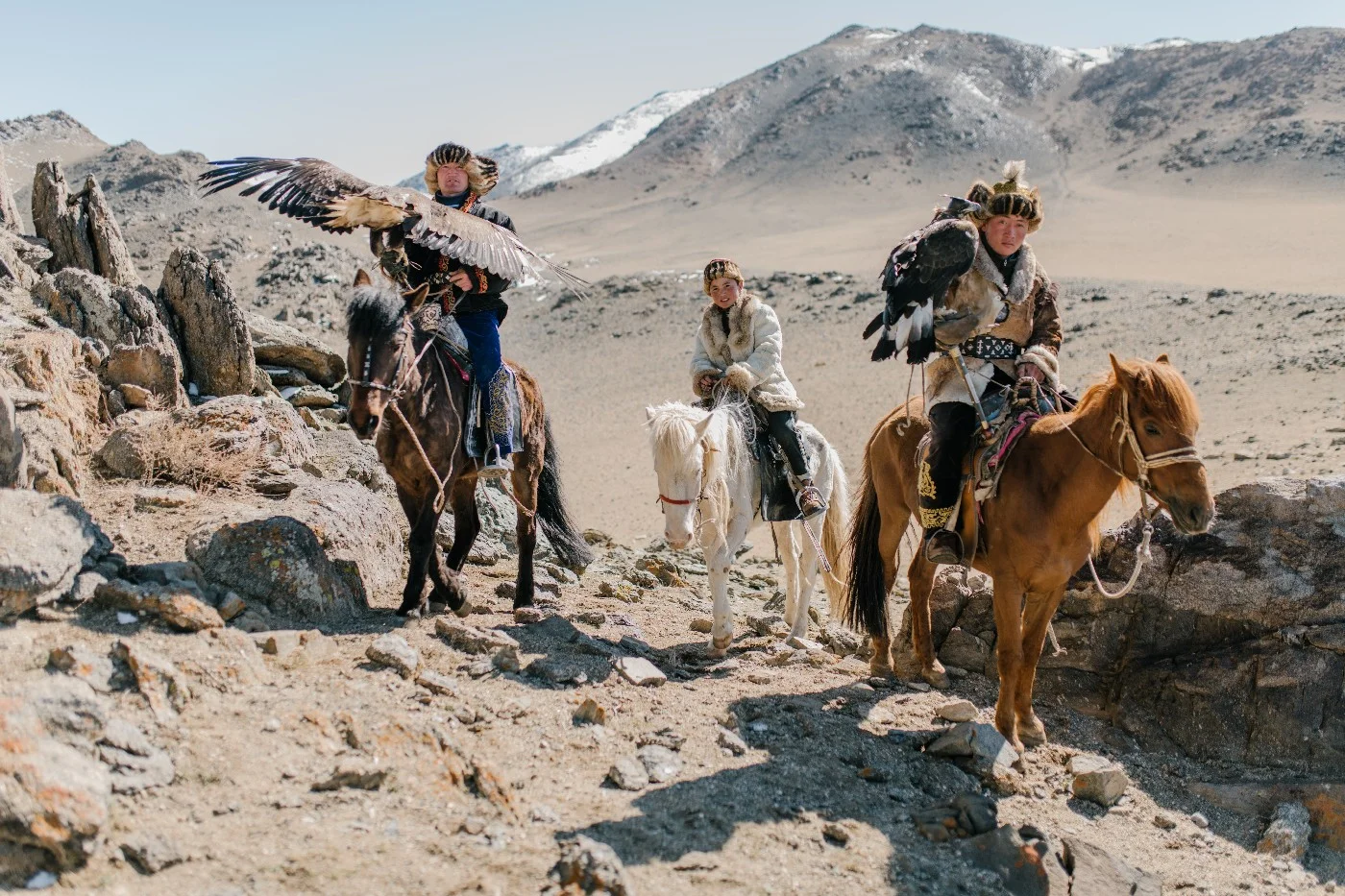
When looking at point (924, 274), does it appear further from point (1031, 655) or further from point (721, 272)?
point (1031, 655)

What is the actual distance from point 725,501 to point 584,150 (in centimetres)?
10637

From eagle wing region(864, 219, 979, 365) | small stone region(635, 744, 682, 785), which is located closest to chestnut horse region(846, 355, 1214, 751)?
eagle wing region(864, 219, 979, 365)

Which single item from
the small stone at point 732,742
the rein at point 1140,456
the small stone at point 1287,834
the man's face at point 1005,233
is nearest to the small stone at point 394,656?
the small stone at point 732,742

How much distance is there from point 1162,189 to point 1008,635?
174 ft

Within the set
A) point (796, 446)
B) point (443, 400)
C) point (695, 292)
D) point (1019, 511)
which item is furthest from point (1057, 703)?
point (695, 292)

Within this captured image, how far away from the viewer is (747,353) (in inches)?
262

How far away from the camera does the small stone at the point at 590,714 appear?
4734 millimetres

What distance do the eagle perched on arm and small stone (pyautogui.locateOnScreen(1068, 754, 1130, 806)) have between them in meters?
2.24

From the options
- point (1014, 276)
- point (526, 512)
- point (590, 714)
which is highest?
point (1014, 276)

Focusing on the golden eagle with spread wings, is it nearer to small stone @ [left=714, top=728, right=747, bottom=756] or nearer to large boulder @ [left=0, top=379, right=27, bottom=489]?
large boulder @ [left=0, top=379, right=27, bottom=489]

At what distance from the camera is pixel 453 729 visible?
4281 mm

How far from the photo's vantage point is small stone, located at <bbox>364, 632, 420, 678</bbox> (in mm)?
4648

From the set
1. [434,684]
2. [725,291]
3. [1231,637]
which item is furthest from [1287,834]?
[725,291]

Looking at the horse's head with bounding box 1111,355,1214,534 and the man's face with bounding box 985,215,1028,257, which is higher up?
the man's face with bounding box 985,215,1028,257
